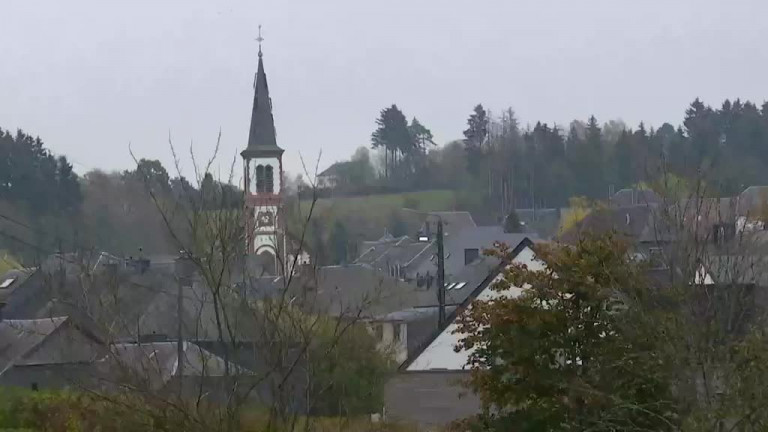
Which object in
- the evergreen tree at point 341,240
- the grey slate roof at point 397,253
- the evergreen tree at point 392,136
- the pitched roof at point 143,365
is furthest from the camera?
the evergreen tree at point 392,136

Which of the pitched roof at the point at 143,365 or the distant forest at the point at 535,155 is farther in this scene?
the distant forest at the point at 535,155

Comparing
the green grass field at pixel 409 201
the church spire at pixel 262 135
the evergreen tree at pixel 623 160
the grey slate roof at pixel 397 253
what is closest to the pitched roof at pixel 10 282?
the church spire at pixel 262 135

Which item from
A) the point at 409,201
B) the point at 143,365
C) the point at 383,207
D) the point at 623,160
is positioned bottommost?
the point at 143,365

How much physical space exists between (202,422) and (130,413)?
509 mm

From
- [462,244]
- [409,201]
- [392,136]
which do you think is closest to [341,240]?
[462,244]

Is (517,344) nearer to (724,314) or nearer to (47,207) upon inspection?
(724,314)

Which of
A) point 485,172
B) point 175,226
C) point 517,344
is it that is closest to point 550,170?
point 485,172

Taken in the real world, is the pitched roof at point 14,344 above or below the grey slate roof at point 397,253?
below

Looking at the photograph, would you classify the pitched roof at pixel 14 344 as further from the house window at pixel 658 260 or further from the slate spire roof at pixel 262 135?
the slate spire roof at pixel 262 135

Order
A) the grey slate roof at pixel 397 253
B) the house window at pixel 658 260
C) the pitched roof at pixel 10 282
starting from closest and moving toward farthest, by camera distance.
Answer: the house window at pixel 658 260 → the pitched roof at pixel 10 282 → the grey slate roof at pixel 397 253

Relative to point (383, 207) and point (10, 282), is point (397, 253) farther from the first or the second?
point (10, 282)

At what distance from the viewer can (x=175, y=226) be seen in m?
7.57

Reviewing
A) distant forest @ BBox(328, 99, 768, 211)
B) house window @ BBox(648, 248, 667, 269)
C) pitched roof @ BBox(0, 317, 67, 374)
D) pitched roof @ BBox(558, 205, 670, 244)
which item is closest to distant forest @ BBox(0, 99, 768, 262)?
distant forest @ BBox(328, 99, 768, 211)

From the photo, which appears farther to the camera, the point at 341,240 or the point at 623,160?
the point at 623,160
